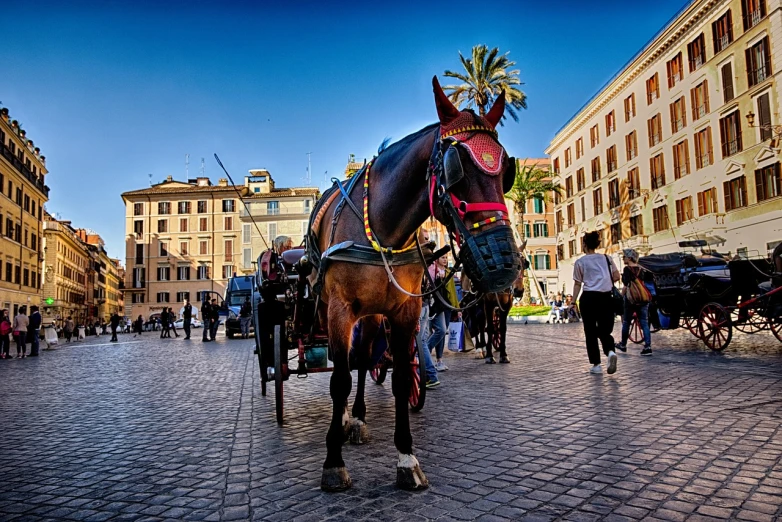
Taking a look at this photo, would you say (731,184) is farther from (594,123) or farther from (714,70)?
(594,123)

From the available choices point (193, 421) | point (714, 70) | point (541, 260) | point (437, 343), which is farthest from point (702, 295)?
point (541, 260)

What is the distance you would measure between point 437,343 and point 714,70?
32888 millimetres

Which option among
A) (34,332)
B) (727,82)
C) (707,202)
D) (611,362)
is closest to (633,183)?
(707,202)

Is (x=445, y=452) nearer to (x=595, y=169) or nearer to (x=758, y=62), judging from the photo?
(x=758, y=62)

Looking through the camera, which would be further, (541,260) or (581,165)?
(541,260)

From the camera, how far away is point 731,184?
32.8m

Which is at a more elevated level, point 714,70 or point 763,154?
point 714,70

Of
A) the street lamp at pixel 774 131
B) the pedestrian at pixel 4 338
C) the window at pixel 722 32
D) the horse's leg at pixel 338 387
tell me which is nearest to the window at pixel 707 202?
the street lamp at pixel 774 131

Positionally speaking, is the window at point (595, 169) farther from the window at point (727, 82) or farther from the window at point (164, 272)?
the window at point (164, 272)

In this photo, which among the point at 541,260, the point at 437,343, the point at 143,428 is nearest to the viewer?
the point at 143,428

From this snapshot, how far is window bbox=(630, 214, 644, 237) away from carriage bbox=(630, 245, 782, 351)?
3141 cm

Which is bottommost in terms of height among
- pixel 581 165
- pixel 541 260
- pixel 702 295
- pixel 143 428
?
pixel 143 428

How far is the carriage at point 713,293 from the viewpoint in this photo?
10.7m

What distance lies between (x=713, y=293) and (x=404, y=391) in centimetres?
989
